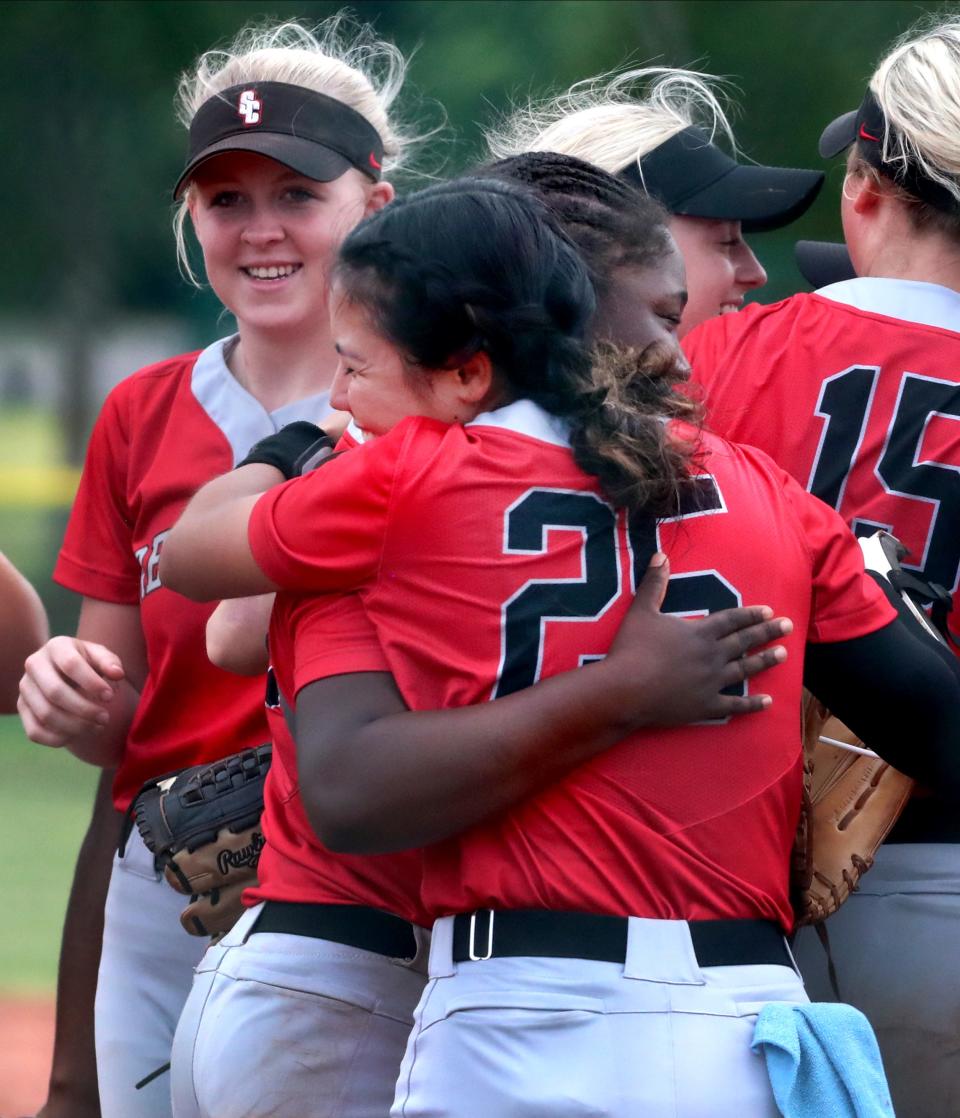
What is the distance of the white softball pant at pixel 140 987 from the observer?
2471 mm

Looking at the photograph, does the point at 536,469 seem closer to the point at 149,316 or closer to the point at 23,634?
the point at 23,634

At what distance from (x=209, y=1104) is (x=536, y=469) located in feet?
2.63

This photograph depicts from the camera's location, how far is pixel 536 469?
156 centimetres

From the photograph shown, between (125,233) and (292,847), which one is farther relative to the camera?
(125,233)

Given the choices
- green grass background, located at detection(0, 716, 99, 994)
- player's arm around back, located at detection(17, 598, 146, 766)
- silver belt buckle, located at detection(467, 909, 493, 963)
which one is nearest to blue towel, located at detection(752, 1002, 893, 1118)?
silver belt buckle, located at detection(467, 909, 493, 963)

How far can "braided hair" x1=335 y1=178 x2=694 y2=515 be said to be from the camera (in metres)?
1.57

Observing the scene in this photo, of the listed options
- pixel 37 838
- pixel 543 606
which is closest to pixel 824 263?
pixel 543 606

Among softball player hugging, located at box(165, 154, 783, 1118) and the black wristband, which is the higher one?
the black wristband

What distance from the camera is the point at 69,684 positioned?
7.00ft

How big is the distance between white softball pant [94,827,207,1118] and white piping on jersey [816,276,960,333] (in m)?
1.41

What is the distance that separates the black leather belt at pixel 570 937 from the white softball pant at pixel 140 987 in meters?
1.11

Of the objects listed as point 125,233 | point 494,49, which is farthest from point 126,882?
point 125,233

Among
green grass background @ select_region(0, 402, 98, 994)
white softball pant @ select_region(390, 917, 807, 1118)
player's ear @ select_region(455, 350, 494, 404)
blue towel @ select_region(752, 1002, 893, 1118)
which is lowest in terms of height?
green grass background @ select_region(0, 402, 98, 994)

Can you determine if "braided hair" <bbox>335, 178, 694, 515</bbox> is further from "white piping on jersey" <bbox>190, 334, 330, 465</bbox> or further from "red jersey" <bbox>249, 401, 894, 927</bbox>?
"white piping on jersey" <bbox>190, 334, 330, 465</bbox>
